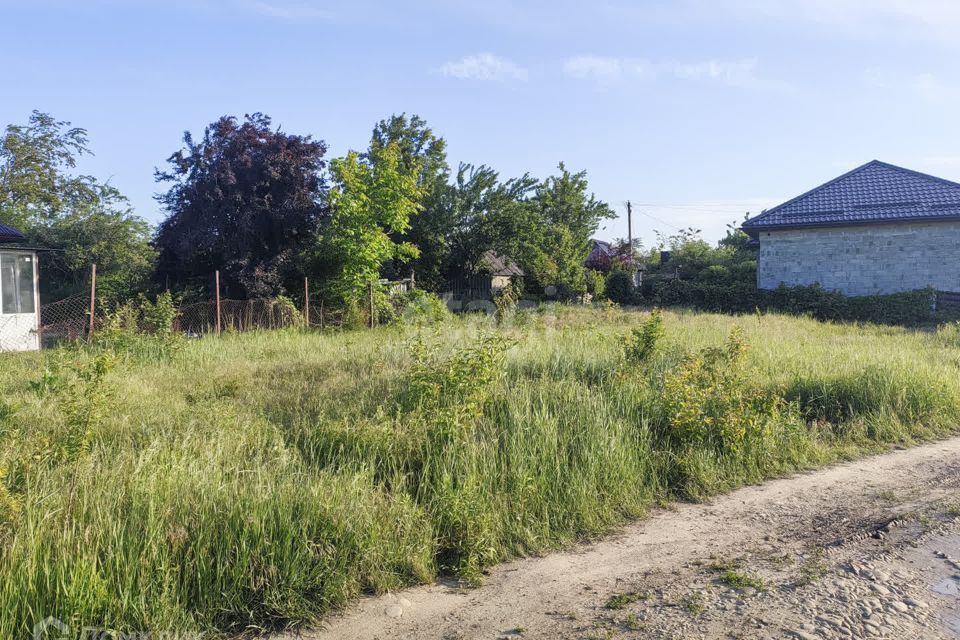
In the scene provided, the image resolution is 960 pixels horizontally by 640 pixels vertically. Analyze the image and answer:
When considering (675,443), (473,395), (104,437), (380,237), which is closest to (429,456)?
(473,395)

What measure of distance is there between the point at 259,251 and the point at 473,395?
51.0ft

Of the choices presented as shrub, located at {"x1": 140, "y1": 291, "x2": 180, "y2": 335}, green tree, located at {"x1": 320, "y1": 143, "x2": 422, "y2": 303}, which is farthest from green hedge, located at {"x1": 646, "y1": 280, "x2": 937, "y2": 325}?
shrub, located at {"x1": 140, "y1": 291, "x2": 180, "y2": 335}

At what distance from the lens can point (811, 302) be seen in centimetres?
2366

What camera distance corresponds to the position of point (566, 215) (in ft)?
139

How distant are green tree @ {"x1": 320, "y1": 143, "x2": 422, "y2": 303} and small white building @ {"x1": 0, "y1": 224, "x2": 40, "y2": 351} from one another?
738 centimetres

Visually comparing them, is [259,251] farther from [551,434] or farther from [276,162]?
[551,434]

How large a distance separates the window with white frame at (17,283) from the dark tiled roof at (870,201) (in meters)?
23.0

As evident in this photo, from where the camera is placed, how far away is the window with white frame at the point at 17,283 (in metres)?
16.7

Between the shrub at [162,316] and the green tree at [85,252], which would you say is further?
the green tree at [85,252]

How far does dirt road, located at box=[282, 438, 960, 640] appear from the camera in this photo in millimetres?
3883

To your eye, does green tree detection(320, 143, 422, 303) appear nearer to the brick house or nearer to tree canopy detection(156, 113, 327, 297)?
tree canopy detection(156, 113, 327, 297)

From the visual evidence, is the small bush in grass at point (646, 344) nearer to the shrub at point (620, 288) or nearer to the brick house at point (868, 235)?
the brick house at point (868, 235)

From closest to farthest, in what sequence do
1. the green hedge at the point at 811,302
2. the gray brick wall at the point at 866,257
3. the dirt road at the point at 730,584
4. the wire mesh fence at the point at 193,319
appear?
the dirt road at the point at 730,584 < the wire mesh fence at the point at 193,319 < the green hedge at the point at 811,302 < the gray brick wall at the point at 866,257

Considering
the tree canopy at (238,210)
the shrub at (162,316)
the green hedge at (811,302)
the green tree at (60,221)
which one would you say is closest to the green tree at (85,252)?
the green tree at (60,221)
